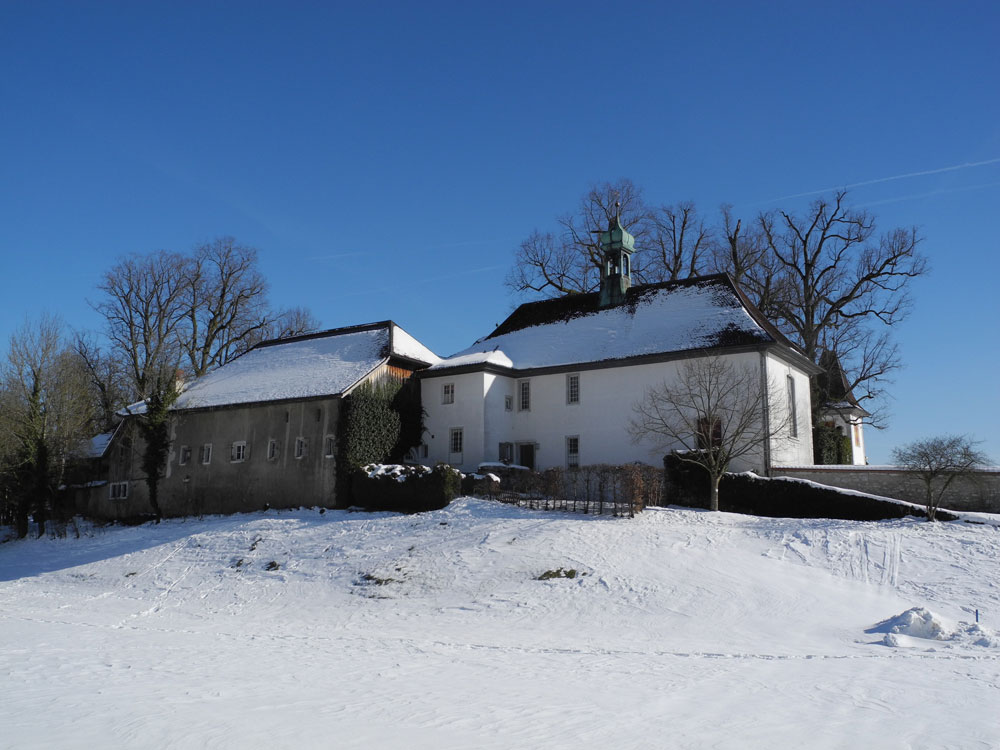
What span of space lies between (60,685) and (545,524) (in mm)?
14142

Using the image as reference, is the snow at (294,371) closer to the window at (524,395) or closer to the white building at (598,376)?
the white building at (598,376)

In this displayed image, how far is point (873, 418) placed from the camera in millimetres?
39625

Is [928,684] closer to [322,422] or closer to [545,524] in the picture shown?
[545,524]

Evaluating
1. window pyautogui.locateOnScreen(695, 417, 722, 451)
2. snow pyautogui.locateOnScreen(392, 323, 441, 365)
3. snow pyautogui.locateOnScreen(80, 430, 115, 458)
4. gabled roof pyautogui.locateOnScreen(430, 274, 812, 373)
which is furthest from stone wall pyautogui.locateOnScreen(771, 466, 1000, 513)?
snow pyautogui.locateOnScreen(80, 430, 115, 458)

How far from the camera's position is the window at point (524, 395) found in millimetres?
32844

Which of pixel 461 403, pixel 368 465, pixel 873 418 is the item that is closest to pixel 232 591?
pixel 368 465

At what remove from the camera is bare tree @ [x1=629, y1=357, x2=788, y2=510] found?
1045 inches

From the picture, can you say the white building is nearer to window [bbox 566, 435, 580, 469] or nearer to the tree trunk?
window [bbox 566, 435, 580, 469]

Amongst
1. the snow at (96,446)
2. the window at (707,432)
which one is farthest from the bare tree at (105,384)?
the window at (707,432)

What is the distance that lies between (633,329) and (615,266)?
5.12 meters

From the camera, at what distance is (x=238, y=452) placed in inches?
1289

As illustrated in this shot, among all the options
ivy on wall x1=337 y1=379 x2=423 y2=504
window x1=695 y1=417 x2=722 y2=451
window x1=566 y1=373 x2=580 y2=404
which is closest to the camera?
window x1=695 y1=417 x2=722 y2=451

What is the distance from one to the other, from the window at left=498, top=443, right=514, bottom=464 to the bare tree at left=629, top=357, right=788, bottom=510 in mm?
5555

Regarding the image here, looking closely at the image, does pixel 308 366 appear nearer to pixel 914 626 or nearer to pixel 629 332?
pixel 629 332
